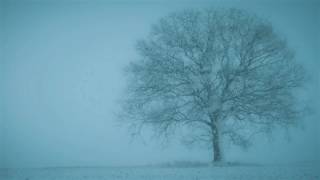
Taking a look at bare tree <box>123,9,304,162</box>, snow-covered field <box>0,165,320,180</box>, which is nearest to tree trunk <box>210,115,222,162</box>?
bare tree <box>123,9,304,162</box>

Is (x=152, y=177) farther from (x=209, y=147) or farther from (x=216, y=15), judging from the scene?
(x=216, y=15)

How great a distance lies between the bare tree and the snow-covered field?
122cm

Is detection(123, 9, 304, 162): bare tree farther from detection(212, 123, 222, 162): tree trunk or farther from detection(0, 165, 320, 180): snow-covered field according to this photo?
detection(0, 165, 320, 180): snow-covered field

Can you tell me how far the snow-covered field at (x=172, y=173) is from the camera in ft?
33.8

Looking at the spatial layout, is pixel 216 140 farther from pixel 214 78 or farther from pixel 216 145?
pixel 214 78

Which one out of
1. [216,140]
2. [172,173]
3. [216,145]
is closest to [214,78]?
Answer: [216,140]

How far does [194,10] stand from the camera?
12.6m

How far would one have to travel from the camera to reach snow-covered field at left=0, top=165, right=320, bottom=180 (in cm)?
1031

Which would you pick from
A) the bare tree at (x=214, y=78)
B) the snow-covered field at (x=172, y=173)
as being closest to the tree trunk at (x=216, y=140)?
the bare tree at (x=214, y=78)

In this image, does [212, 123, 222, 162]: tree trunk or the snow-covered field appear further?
[212, 123, 222, 162]: tree trunk

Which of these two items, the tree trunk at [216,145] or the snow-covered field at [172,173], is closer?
the snow-covered field at [172,173]

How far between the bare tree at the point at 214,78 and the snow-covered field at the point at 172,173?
1.22 m

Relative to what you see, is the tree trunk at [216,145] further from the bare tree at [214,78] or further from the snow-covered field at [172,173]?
the snow-covered field at [172,173]

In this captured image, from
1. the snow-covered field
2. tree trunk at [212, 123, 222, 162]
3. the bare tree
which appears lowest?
the snow-covered field
